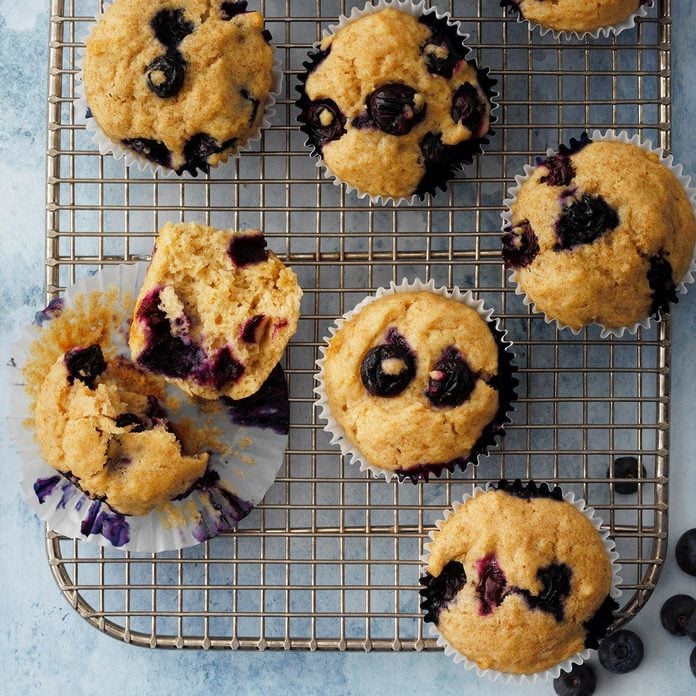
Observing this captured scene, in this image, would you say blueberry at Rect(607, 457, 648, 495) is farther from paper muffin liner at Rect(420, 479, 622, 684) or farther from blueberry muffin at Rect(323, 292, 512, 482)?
blueberry muffin at Rect(323, 292, 512, 482)

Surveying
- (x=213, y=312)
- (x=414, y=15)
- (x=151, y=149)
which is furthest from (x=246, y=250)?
(x=414, y=15)

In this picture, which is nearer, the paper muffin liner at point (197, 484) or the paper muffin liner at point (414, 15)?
the paper muffin liner at point (414, 15)

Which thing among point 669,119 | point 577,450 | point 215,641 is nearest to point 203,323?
point 215,641

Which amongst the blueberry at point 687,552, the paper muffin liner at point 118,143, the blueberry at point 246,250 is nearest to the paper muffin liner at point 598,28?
the paper muffin liner at point 118,143

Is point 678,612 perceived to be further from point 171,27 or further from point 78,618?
point 171,27

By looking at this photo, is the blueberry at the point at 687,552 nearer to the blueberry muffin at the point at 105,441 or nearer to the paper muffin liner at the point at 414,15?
the paper muffin liner at the point at 414,15

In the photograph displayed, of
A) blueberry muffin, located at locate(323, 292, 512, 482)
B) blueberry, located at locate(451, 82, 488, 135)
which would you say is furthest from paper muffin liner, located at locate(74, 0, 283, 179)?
blueberry muffin, located at locate(323, 292, 512, 482)
